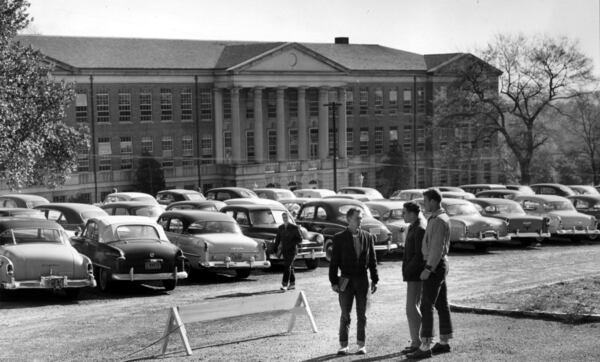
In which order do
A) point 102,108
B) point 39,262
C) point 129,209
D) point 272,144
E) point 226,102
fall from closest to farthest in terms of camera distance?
point 39,262
point 129,209
point 102,108
point 226,102
point 272,144

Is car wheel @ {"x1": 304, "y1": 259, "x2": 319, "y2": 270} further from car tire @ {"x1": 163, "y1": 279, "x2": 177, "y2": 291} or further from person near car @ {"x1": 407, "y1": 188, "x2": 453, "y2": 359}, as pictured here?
person near car @ {"x1": 407, "y1": 188, "x2": 453, "y2": 359}

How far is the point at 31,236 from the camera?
22594mm

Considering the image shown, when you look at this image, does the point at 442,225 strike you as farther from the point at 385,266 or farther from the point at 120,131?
the point at 120,131

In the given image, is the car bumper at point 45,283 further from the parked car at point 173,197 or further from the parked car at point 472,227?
the parked car at point 173,197

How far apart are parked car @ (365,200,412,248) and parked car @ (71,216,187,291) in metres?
9.91

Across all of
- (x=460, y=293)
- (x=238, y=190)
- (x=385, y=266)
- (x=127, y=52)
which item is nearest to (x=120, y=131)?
(x=127, y=52)

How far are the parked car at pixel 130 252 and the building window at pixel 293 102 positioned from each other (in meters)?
68.4

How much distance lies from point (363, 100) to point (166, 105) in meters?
21.2

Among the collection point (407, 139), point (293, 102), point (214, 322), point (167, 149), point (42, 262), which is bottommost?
point (214, 322)

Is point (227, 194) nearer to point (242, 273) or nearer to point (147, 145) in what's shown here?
point (242, 273)

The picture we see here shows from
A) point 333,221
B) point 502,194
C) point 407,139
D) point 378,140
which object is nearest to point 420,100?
point 407,139

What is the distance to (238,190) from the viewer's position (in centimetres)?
4456

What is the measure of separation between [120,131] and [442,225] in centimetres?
6780

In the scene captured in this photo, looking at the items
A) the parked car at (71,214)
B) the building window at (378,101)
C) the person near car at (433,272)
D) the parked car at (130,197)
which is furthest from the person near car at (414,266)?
the building window at (378,101)
